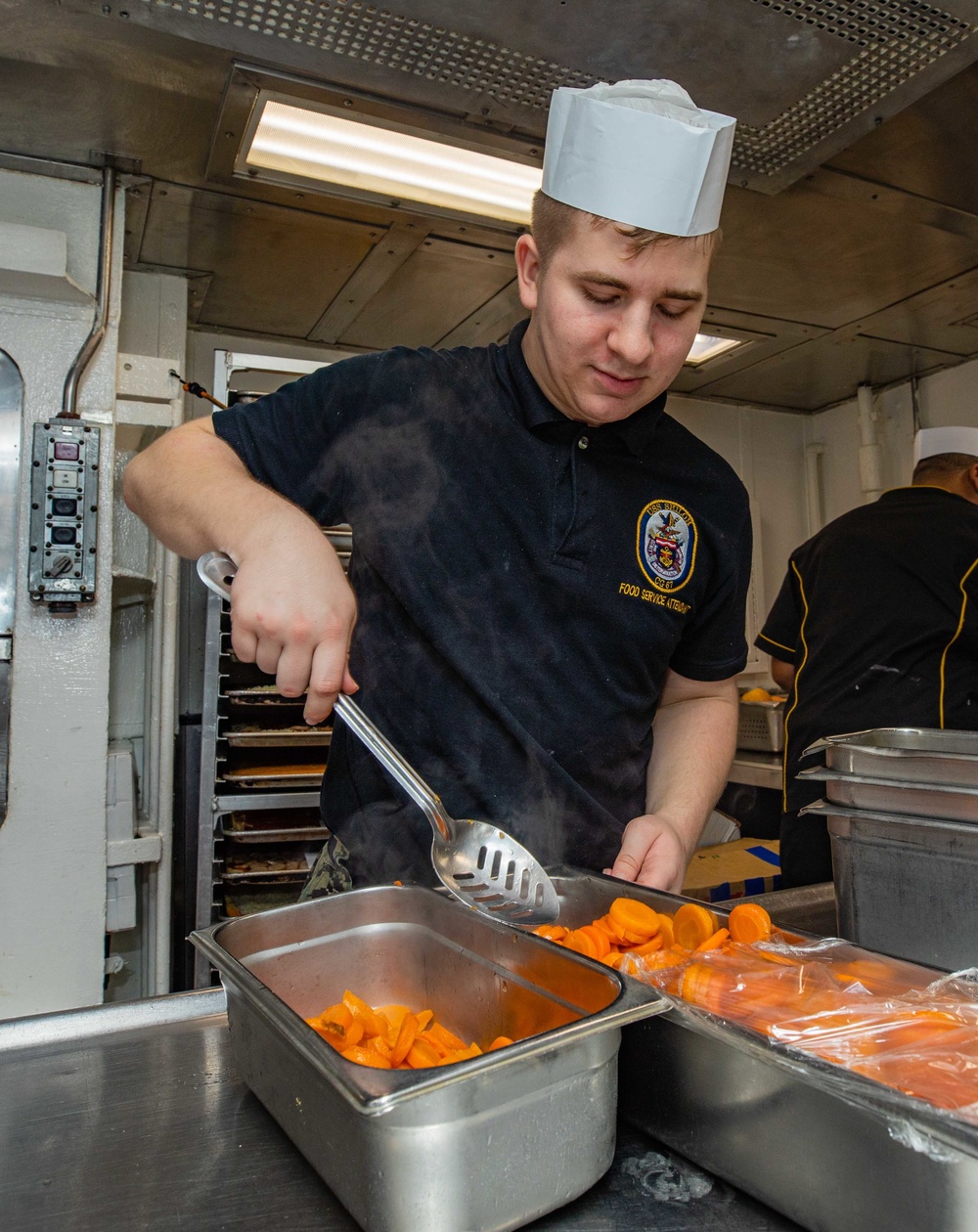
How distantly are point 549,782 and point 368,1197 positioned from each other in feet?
2.54

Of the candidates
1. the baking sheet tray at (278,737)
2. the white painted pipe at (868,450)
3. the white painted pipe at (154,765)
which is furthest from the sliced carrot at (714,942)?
the white painted pipe at (868,450)

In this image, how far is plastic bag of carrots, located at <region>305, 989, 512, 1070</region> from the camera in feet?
2.20

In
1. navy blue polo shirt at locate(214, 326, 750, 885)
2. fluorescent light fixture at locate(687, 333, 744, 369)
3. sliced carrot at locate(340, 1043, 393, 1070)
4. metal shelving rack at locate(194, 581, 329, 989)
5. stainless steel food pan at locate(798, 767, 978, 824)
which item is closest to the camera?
sliced carrot at locate(340, 1043, 393, 1070)

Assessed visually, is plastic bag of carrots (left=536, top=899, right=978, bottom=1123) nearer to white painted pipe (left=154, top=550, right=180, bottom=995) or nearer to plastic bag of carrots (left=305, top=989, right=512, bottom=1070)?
plastic bag of carrots (left=305, top=989, right=512, bottom=1070)

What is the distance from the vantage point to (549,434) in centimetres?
136

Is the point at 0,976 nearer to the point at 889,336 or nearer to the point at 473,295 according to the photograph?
the point at 473,295

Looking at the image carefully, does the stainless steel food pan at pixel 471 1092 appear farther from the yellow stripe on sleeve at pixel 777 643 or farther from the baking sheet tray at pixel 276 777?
the yellow stripe on sleeve at pixel 777 643

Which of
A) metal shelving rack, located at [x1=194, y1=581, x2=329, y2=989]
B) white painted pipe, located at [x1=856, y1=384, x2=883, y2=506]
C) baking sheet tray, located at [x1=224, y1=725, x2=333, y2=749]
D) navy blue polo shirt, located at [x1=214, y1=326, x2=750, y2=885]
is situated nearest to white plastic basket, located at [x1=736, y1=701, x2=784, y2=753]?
white painted pipe, located at [x1=856, y1=384, x2=883, y2=506]

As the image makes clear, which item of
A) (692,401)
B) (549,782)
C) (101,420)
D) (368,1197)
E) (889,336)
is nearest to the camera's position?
(368,1197)

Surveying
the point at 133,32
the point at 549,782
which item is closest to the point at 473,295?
the point at 133,32

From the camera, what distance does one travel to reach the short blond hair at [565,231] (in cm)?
109

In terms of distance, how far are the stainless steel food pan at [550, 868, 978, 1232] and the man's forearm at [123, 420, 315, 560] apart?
2.04 feet

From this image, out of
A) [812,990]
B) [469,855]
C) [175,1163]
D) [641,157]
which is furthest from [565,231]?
[175,1163]

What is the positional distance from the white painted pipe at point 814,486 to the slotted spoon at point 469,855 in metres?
4.54
